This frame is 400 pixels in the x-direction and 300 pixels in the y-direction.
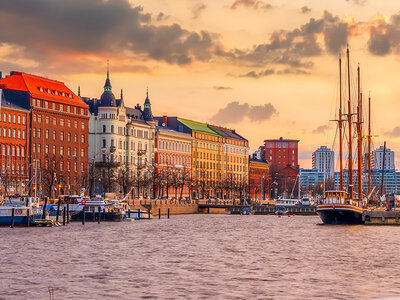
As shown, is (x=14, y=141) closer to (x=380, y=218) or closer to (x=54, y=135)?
(x=54, y=135)

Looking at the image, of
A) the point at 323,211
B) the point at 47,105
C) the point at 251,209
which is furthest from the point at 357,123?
the point at 47,105

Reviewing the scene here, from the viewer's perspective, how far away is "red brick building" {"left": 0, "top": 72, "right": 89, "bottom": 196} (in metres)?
161

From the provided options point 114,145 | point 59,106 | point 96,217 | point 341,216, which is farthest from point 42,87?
point 341,216

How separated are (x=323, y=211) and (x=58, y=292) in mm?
68717

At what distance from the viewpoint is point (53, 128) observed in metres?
170

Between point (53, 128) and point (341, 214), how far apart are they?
7929 cm

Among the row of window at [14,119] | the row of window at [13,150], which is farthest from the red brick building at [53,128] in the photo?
the row of window at [14,119]

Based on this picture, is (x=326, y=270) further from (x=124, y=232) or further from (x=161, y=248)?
(x=124, y=232)

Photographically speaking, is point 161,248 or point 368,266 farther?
point 161,248

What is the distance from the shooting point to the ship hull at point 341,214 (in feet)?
343

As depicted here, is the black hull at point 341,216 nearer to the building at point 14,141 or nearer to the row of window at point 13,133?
the building at point 14,141

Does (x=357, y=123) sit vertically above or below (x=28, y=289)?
above

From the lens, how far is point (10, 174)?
147 meters

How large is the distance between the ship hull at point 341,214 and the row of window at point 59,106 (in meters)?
73.4
